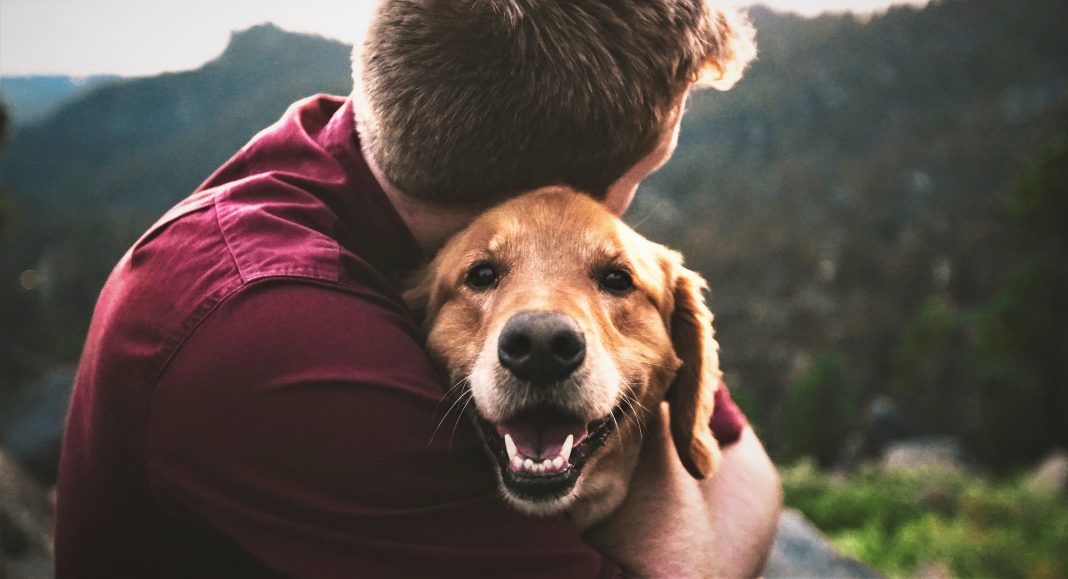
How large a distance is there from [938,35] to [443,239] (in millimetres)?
59148

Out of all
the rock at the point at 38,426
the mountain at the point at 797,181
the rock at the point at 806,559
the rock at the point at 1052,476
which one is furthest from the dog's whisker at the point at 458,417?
the rock at the point at 1052,476

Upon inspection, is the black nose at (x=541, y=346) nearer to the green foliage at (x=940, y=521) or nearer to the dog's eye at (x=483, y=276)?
the dog's eye at (x=483, y=276)

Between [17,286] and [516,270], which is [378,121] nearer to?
[516,270]

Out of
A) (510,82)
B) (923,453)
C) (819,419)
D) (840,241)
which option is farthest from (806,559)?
(840,241)

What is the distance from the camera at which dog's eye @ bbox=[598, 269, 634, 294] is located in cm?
249

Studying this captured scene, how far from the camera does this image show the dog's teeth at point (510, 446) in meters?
2.15

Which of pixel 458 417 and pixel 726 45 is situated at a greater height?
pixel 726 45

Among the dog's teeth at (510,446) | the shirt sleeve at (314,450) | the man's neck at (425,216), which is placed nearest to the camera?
the shirt sleeve at (314,450)

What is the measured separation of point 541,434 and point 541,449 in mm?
46

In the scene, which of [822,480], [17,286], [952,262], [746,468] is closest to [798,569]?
[746,468]

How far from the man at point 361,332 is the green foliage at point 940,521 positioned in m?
6.97

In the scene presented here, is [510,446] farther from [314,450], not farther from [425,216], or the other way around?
[425,216]

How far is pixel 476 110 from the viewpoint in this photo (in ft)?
6.79

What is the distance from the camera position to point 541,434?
223cm
